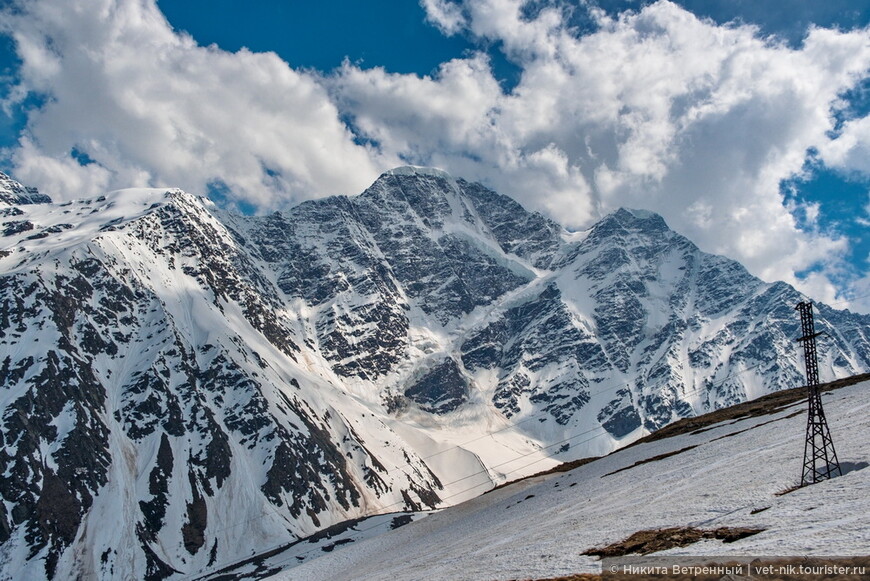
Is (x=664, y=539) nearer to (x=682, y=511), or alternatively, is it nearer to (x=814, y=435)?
(x=682, y=511)

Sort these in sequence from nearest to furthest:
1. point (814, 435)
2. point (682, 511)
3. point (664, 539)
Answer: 1. point (664, 539)
2. point (682, 511)
3. point (814, 435)

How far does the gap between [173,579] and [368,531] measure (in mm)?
58223

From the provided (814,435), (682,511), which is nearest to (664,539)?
(682,511)

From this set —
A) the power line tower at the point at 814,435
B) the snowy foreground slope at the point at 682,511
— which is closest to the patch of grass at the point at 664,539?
the snowy foreground slope at the point at 682,511

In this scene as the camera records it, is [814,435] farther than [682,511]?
Yes

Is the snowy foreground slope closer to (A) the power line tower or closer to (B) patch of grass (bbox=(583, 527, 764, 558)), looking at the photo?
(B) patch of grass (bbox=(583, 527, 764, 558))

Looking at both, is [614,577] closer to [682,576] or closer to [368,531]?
[682,576]

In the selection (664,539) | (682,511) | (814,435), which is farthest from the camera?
(814,435)

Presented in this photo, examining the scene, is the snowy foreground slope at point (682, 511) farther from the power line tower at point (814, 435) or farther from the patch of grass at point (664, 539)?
the power line tower at point (814, 435)

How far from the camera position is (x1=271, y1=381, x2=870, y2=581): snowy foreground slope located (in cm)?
2716

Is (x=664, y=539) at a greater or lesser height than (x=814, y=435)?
lesser

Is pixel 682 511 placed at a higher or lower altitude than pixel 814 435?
lower

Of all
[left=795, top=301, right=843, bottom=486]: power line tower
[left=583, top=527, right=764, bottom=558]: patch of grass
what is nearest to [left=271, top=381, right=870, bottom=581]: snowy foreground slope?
[left=583, top=527, right=764, bottom=558]: patch of grass

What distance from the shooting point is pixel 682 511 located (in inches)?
1485
